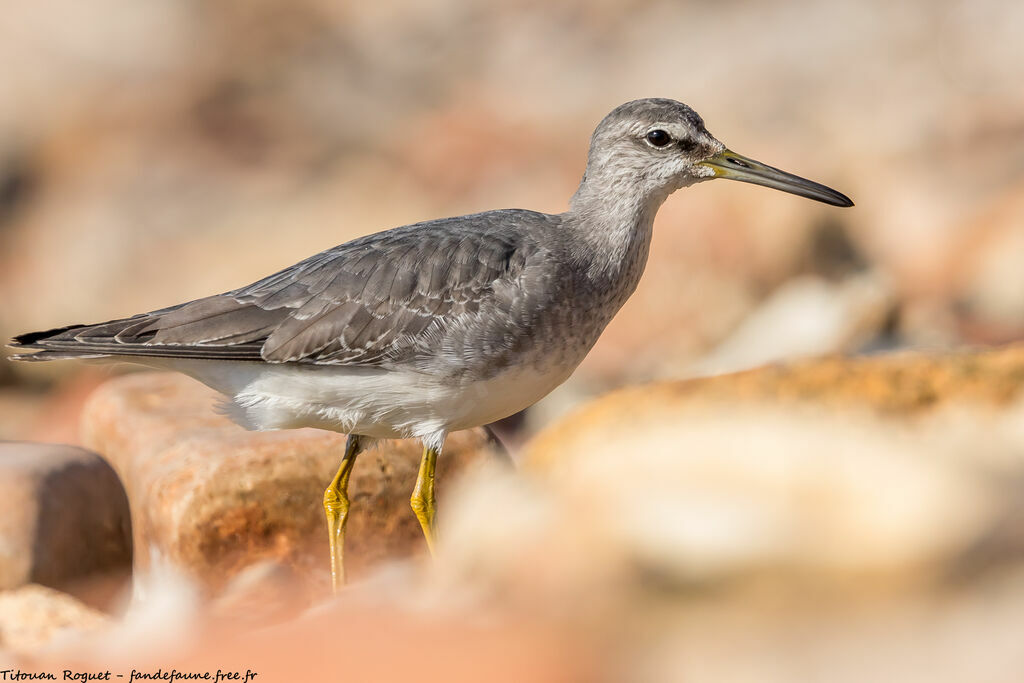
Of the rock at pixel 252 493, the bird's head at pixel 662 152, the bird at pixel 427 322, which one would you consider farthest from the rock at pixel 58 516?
the bird's head at pixel 662 152

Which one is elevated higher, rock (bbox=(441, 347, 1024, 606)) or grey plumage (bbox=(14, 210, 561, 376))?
grey plumage (bbox=(14, 210, 561, 376))

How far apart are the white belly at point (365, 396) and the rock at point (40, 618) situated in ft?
4.86

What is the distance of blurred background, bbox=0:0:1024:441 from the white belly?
4.98 m

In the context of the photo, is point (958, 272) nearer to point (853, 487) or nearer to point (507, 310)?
point (507, 310)

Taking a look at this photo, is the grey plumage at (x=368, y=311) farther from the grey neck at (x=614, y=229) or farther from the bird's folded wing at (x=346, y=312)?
the grey neck at (x=614, y=229)

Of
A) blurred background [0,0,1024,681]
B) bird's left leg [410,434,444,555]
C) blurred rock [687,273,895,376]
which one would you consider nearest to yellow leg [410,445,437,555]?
bird's left leg [410,434,444,555]

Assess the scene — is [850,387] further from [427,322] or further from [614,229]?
[427,322]

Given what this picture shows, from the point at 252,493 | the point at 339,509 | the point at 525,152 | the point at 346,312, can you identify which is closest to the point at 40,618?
the point at 252,493

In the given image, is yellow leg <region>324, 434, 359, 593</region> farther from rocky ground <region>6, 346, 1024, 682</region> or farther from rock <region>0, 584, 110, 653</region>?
rock <region>0, 584, 110, 653</region>

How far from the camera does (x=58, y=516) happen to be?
6805 millimetres

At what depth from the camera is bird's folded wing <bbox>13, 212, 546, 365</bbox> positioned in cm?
603

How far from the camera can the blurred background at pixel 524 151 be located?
41.2 ft

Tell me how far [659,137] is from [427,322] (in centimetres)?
180

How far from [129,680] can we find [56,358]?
229 cm
